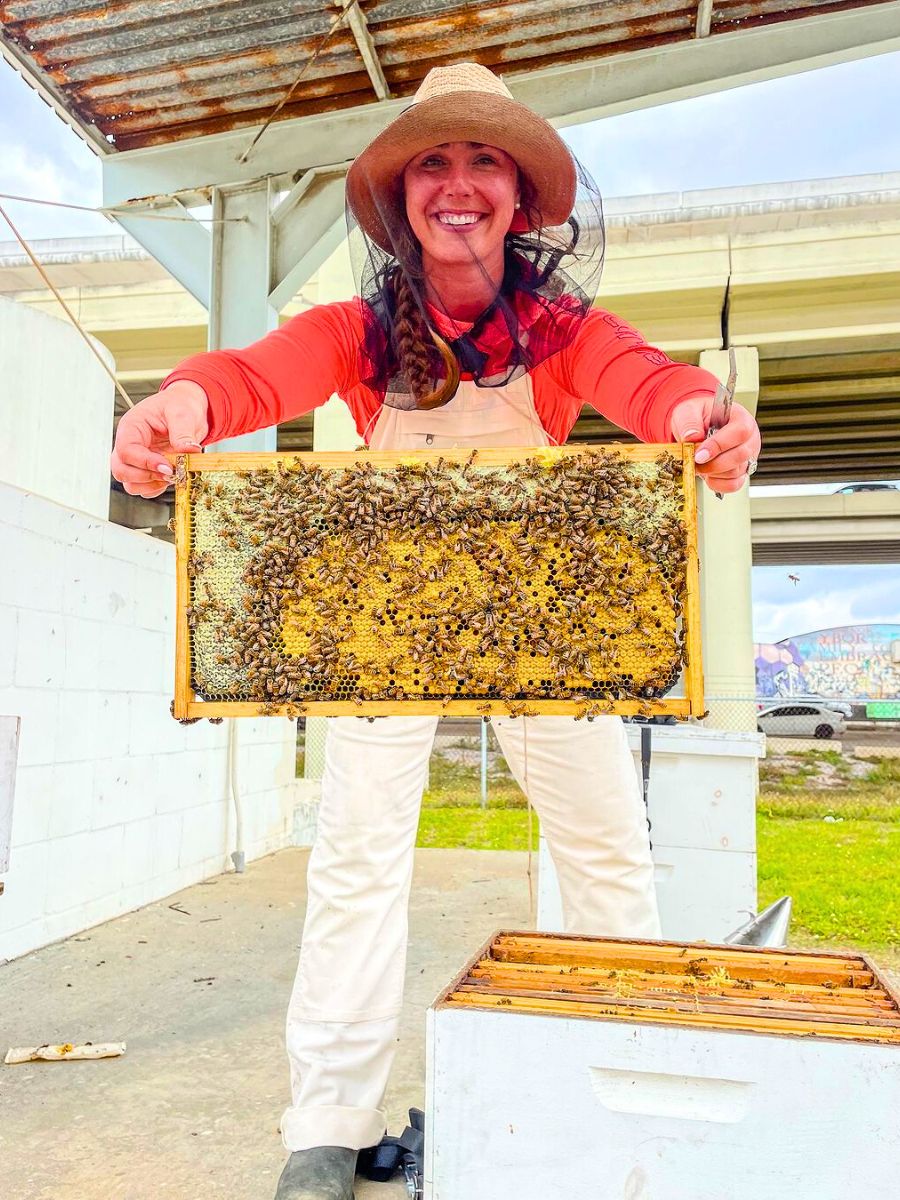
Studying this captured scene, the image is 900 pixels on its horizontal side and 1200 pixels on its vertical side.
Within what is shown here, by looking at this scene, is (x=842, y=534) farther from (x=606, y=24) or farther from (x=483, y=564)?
(x=483, y=564)

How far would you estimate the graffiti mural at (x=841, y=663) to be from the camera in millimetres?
29266

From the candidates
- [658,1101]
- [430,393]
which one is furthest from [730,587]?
[658,1101]

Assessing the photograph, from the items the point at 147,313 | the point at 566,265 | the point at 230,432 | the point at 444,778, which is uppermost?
the point at 147,313

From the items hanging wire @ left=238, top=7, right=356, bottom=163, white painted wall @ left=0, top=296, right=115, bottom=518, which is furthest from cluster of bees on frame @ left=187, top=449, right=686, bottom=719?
white painted wall @ left=0, top=296, right=115, bottom=518

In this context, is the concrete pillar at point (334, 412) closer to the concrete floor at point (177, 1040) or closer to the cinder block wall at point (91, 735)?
the cinder block wall at point (91, 735)

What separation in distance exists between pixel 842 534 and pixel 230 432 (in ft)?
57.9

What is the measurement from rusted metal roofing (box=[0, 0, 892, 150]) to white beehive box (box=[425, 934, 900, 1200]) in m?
3.37

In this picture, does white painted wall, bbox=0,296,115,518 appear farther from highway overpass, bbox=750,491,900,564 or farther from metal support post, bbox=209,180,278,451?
highway overpass, bbox=750,491,900,564

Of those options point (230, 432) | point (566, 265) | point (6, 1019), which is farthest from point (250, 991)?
point (566, 265)

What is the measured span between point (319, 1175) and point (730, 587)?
898 cm

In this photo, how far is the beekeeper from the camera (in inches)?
66.9

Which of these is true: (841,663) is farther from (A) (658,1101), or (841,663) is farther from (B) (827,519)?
(A) (658,1101)

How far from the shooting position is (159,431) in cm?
158

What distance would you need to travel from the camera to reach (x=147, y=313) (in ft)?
34.9
